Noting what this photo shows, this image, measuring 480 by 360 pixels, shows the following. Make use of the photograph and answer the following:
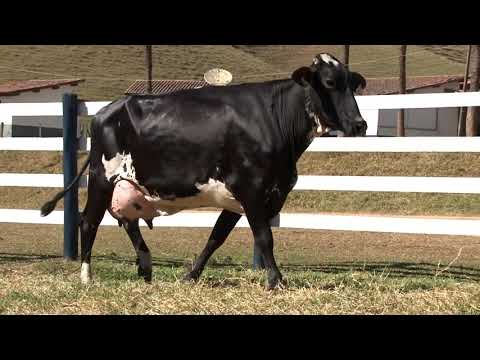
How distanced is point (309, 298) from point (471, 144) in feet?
9.76

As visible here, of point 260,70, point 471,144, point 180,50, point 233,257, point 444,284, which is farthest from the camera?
point 180,50

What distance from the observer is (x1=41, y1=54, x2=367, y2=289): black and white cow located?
5.99 meters

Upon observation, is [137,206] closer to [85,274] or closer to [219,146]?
[85,274]

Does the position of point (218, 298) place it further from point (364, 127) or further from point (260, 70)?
point (260, 70)

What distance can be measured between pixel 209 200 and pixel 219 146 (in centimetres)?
42

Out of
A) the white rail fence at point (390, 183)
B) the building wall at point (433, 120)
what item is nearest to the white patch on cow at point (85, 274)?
the white rail fence at point (390, 183)

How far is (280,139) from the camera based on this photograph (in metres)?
6.06

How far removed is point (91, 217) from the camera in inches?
273

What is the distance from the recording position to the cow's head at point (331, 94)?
5871 millimetres

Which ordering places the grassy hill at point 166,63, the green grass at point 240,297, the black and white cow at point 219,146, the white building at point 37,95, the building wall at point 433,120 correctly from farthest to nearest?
1. the grassy hill at point 166,63
2. the building wall at point 433,120
3. the white building at point 37,95
4. the black and white cow at point 219,146
5. the green grass at point 240,297

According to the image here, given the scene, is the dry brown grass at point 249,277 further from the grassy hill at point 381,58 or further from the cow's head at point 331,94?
the grassy hill at point 381,58

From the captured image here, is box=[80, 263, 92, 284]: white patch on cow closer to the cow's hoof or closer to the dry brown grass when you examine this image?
the dry brown grass

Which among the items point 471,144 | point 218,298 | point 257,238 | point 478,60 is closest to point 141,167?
point 257,238

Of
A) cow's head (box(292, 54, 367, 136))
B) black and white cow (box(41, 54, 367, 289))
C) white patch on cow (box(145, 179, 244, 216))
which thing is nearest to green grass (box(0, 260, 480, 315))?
black and white cow (box(41, 54, 367, 289))
